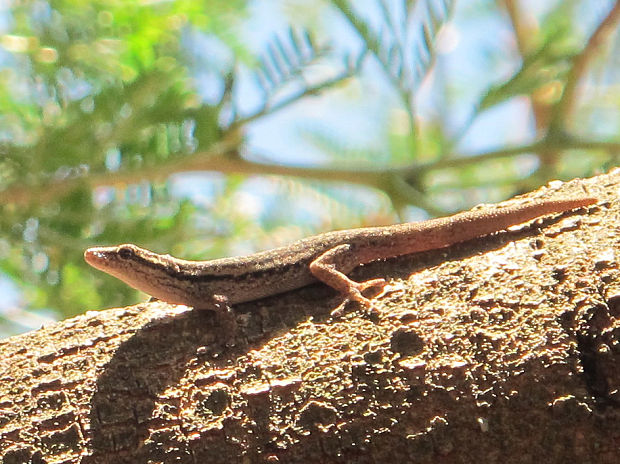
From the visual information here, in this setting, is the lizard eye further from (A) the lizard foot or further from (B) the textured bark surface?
(A) the lizard foot

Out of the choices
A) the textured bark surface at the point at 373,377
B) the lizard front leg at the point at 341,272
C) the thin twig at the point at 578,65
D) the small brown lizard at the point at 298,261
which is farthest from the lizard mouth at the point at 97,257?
the thin twig at the point at 578,65

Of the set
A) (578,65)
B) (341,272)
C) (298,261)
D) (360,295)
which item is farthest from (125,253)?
(578,65)

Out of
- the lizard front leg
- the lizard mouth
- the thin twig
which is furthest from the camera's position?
the thin twig

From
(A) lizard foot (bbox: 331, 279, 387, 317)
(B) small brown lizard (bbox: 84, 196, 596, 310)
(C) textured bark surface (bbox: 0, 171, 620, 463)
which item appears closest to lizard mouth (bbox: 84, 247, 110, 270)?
(B) small brown lizard (bbox: 84, 196, 596, 310)

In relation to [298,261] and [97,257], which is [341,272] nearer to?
[298,261]

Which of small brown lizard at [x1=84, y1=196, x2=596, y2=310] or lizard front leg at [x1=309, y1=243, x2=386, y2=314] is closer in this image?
lizard front leg at [x1=309, y1=243, x2=386, y2=314]

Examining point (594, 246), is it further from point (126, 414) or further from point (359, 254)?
point (126, 414)

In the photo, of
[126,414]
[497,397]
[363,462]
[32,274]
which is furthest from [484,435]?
[32,274]
